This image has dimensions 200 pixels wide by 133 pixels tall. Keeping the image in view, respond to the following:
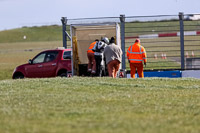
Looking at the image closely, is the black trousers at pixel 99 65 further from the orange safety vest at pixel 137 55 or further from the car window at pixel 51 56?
the car window at pixel 51 56

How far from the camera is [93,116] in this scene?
9383 mm

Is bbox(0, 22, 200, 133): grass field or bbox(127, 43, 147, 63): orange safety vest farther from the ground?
bbox(127, 43, 147, 63): orange safety vest

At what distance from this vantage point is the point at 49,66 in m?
22.2

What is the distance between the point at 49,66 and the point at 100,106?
11741 mm

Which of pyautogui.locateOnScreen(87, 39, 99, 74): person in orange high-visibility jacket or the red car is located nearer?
pyautogui.locateOnScreen(87, 39, 99, 74): person in orange high-visibility jacket

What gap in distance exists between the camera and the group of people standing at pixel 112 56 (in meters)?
19.2

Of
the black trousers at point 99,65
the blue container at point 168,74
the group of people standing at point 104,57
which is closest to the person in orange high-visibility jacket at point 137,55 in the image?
the group of people standing at point 104,57

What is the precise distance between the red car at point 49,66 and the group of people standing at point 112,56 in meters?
1.78

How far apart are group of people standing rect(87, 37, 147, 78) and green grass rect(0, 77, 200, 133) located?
9.12ft

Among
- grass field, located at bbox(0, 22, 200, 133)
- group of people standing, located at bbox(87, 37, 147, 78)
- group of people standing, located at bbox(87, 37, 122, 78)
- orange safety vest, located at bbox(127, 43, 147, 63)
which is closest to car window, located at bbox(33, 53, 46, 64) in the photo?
group of people standing, located at bbox(87, 37, 122, 78)

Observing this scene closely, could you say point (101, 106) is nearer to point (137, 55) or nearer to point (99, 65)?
point (137, 55)

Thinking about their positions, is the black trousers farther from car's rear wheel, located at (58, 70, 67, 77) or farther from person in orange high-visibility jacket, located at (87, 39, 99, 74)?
car's rear wheel, located at (58, 70, 67, 77)

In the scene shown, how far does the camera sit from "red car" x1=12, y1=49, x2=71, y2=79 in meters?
22.0

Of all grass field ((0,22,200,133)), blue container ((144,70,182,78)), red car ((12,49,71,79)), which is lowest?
grass field ((0,22,200,133))
